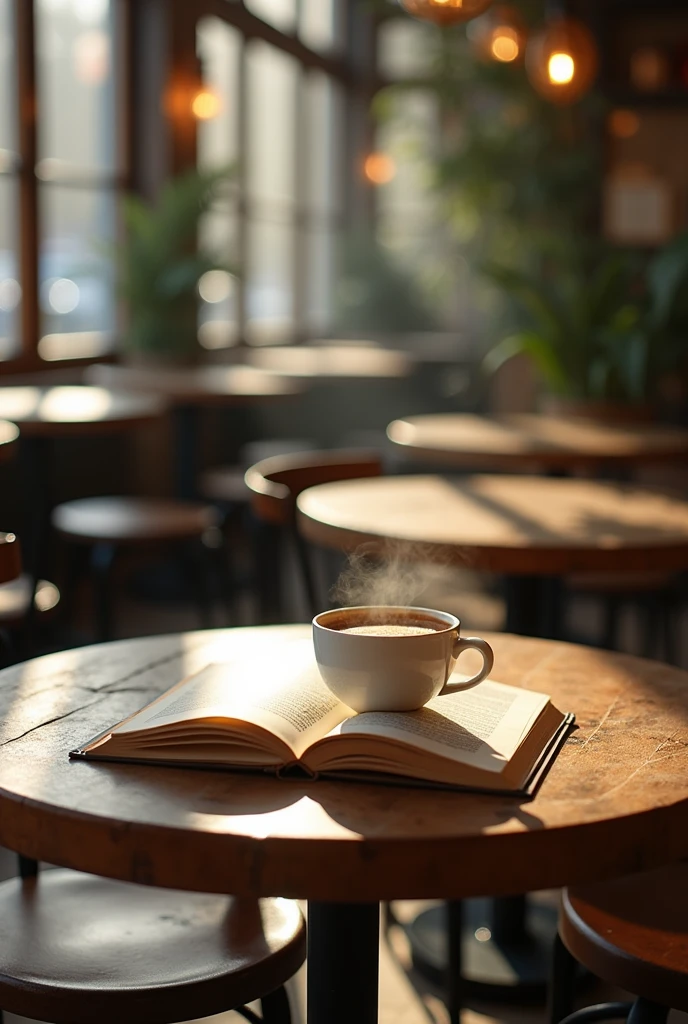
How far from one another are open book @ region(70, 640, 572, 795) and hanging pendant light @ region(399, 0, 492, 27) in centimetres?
251

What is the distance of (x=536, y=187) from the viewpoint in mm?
7305

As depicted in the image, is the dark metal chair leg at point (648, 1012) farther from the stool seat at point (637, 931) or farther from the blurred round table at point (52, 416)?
the blurred round table at point (52, 416)

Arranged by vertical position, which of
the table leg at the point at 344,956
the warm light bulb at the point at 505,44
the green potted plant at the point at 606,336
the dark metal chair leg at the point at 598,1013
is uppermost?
the warm light bulb at the point at 505,44

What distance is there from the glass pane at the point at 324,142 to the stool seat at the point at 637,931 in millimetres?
7671

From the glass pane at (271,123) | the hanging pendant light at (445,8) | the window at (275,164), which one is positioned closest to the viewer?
the hanging pendant light at (445,8)

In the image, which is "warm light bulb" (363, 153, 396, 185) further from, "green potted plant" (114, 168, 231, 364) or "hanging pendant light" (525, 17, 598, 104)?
"hanging pendant light" (525, 17, 598, 104)

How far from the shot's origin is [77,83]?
5.36 m

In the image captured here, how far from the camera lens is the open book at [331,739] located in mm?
935

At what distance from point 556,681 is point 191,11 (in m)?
5.49

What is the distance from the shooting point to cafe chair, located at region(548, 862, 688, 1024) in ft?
3.78

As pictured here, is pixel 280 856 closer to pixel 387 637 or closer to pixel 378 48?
pixel 387 637

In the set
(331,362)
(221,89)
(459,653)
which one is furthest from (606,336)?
(221,89)

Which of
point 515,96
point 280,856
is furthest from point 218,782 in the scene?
point 515,96

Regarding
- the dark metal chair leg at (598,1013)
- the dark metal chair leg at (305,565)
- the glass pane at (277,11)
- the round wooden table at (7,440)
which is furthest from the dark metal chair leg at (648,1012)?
the glass pane at (277,11)
